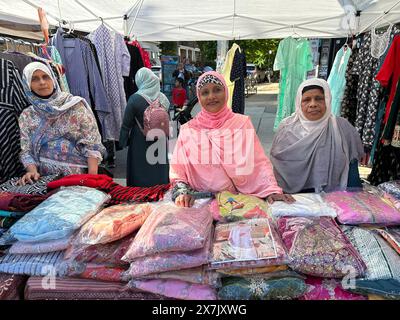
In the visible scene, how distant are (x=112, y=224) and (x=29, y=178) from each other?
86 cm

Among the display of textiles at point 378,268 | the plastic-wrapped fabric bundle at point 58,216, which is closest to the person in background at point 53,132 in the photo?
the plastic-wrapped fabric bundle at point 58,216

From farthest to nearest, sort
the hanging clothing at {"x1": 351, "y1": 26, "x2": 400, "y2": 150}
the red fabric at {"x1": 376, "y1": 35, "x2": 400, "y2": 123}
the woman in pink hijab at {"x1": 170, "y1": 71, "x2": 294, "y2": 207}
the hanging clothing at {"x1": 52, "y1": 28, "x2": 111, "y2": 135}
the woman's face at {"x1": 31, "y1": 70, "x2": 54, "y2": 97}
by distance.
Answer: the hanging clothing at {"x1": 351, "y1": 26, "x2": 400, "y2": 150}
the hanging clothing at {"x1": 52, "y1": 28, "x2": 111, "y2": 135}
the red fabric at {"x1": 376, "y1": 35, "x2": 400, "y2": 123}
the woman's face at {"x1": 31, "y1": 70, "x2": 54, "y2": 97}
the woman in pink hijab at {"x1": 170, "y1": 71, "x2": 294, "y2": 207}

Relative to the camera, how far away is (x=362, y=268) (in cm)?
100

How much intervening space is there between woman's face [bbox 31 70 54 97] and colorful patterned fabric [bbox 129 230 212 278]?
4.83 ft

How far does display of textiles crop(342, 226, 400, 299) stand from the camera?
960mm

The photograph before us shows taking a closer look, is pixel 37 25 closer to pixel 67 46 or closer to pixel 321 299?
pixel 67 46

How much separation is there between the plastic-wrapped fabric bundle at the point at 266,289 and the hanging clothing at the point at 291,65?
4430 mm

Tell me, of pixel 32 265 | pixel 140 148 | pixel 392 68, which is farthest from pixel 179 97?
pixel 32 265

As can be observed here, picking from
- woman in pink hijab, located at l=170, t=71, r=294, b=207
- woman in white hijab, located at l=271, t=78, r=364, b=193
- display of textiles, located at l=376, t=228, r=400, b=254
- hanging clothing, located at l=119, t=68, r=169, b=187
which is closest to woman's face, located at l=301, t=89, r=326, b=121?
woman in white hijab, located at l=271, t=78, r=364, b=193

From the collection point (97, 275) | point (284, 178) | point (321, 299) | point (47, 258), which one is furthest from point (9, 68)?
point (321, 299)

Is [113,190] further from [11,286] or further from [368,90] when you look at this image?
[368,90]

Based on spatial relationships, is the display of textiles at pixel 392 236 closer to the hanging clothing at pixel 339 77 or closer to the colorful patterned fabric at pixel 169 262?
the colorful patterned fabric at pixel 169 262

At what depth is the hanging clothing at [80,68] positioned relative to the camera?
329 centimetres

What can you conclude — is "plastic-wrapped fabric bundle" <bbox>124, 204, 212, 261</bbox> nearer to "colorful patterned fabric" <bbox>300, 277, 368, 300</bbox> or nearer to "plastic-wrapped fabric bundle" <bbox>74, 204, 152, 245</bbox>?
"plastic-wrapped fabric bundle" <bbox>74, 204, 152, 245</bbox>
